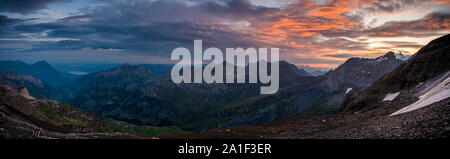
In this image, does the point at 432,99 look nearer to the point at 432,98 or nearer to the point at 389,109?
the point at 432,98

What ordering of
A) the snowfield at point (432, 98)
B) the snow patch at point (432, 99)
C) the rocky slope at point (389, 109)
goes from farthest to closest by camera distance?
the snowfield at point (432, 98) < the snow patch at point (432, 99) < the rocky slope at point (389, 109)

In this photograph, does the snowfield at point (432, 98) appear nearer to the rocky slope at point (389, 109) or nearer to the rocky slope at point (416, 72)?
the rocky slope at point (389, 109)

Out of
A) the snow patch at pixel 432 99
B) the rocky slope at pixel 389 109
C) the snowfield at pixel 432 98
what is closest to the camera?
the rocky slope at pixel 389 109

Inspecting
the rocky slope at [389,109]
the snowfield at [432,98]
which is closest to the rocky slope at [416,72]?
the rocky slope at [389,109]

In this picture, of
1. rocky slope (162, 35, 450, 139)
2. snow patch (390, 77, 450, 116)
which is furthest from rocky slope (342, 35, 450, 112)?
snow patch (390, 77, 450, 116)

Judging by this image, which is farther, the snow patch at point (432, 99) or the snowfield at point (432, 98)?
the snowfield at point (432, 98)

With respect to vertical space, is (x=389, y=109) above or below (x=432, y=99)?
below

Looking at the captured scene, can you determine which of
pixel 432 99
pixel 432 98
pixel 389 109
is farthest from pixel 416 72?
pixel 432 99

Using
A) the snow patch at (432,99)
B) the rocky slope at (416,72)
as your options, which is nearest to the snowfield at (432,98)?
the snow patch at (432,99)

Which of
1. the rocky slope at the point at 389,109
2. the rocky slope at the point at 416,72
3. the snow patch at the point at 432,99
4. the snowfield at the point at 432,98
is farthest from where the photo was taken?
the rocky slope at the point at 416,72
